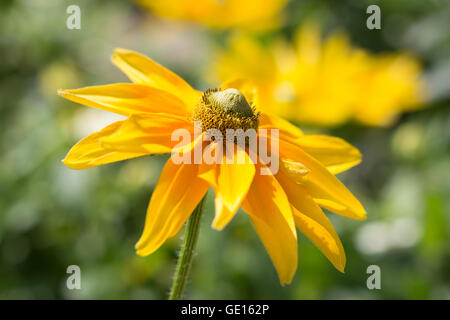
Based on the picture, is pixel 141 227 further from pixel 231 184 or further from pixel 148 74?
pixel 231 184

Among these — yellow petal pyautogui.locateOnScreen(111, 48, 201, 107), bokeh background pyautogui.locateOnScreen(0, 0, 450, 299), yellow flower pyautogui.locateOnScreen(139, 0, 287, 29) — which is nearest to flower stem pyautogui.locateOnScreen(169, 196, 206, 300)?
yellow petal pyautogui.locateOnScreen(111, 48, 201, 107)

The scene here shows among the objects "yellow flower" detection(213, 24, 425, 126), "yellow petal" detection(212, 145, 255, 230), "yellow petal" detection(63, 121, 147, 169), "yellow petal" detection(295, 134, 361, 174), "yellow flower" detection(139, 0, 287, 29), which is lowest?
"yellow petal" detection(212, 145, 255, 230)

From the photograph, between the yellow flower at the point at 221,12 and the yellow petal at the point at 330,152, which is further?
the yellow flower at the point at 221,12

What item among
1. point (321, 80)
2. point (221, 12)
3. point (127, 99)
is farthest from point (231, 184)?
point (221, 12)

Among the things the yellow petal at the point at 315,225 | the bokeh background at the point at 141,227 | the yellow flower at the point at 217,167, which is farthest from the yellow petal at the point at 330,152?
the bokeh background at the point at 141,227

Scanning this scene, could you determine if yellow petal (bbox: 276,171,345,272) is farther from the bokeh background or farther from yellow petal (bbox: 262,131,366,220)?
the bokeh background

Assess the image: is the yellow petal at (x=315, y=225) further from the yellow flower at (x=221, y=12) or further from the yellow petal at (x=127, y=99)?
the yellow flower at (x=221, y=12)
